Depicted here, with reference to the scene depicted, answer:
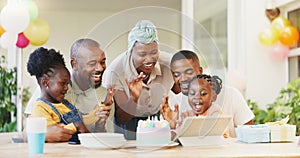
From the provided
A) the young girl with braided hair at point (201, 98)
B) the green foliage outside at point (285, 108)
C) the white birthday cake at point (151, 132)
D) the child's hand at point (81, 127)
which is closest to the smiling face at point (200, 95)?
the young girl with braided hair at point (201, 98)

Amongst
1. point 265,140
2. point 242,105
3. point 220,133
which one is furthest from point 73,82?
point 242,105

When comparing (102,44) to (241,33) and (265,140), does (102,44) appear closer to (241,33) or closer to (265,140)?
(265,140)

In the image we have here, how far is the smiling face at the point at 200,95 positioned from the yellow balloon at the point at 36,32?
9.29 feet

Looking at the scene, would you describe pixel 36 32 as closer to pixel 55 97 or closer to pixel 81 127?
pixel 55 97

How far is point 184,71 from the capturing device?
135cm

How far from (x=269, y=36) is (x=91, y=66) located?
10.3 ft

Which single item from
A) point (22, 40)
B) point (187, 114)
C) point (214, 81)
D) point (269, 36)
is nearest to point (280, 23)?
point (269, 36)

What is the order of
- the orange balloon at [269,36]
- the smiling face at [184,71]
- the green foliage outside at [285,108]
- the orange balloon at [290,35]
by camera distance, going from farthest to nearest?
the orange balloon at [269,36]
the orange balloon at [290,35]
the green foliage outside at [285,108]
the smiling face at [184,71]

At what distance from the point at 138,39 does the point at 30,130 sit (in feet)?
1.29

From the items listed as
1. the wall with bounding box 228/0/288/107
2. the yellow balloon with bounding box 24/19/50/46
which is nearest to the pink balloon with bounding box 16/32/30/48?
the yellow balloon with bounding box 24/19/50/46

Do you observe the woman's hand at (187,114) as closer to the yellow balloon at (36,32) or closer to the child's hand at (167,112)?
the child's hand at (167,112)

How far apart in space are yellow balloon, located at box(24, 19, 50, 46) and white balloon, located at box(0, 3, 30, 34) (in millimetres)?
279

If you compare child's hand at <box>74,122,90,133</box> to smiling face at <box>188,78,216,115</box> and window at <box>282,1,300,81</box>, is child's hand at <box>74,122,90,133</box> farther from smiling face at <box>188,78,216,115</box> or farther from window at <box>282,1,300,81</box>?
window at <box>282,1,300,81</box>

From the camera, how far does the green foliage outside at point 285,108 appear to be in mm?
3693
